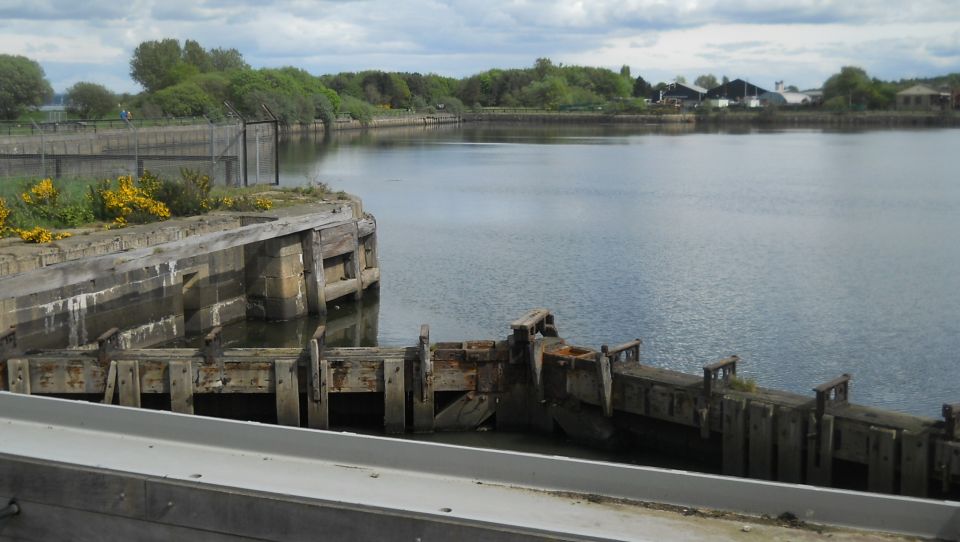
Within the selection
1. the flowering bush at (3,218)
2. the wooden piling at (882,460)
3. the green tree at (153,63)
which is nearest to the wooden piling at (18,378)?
the flowering bush at (3,218)

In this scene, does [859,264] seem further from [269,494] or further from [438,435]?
[269,494]

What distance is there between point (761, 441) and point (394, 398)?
613cm

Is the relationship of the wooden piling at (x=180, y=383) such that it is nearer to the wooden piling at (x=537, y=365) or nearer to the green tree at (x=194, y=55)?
the wooden piling at (x=537, y=365)

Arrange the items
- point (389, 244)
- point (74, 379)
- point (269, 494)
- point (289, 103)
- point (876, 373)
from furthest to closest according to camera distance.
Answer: point (289, 103) < point (389, 244) < point (876, 373) < point (74, 379) < point (269, 494)

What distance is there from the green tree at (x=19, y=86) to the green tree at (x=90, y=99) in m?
3.04

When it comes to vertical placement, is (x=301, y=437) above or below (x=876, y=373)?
above

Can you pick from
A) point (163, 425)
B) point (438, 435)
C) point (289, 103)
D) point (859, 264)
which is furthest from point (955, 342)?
point (289, 103)

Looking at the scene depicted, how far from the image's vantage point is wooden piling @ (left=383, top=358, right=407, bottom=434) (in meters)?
17.9

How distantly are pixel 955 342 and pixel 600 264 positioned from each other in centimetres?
1336

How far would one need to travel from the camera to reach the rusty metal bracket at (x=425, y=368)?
17.6m

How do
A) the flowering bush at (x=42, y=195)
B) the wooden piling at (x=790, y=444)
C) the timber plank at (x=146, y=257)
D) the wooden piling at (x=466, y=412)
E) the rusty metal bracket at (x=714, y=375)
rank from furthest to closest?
the flowering bush at (x=42, y=195)
the timber plank at (x=146, y=257)
the wooden piling at (x=466, y=412)
the rusty metal bracket at (x=714, y=375)
the wooden piling at (x=790, y=444)

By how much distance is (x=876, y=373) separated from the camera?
75.7 feet

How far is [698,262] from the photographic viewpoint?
37688 millimetres

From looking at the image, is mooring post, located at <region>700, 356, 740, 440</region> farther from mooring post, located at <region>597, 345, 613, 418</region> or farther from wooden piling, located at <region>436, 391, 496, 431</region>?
wooden piling, located at <region>436, 391, 496, 431</region>
